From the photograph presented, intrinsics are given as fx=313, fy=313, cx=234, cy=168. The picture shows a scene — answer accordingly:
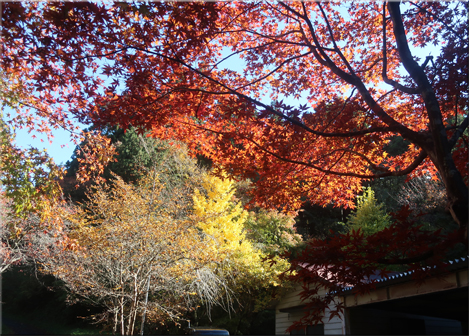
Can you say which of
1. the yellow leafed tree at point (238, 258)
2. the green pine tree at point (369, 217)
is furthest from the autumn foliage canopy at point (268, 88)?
the green pine tree at point (369, 217)

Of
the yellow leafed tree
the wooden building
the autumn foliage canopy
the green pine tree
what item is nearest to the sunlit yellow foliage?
the yellow leafed tree

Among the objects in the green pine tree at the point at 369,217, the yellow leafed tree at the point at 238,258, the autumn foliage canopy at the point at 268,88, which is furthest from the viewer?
the green pine tree at the point at 369,217

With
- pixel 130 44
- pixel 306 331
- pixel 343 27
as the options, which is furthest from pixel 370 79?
pixel 306 331

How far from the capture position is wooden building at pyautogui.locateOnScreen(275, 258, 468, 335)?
458 cm

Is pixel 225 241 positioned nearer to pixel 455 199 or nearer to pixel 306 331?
pixel 306 331

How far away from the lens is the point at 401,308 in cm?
702

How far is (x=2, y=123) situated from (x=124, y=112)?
252 centimetres

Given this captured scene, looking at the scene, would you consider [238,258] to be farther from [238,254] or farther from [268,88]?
[268,88]

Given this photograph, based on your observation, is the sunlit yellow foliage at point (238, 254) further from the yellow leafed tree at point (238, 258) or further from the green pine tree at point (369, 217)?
the green pine tree at point (369, 217)

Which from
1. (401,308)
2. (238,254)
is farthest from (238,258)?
Result: (401,308)

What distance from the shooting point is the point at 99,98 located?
4277 millimetres

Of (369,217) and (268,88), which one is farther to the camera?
(369,217)

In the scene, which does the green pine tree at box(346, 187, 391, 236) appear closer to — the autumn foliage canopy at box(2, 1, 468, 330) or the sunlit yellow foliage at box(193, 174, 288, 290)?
the sunlit yellow foliage at box(193, 174, 288, 290)

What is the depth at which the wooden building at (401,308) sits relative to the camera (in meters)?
4.58
